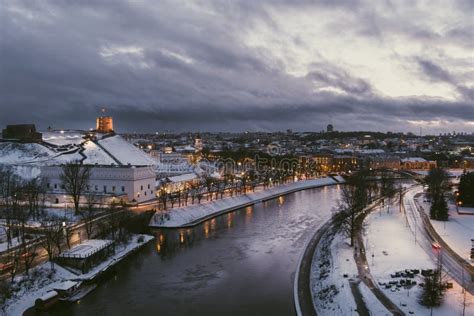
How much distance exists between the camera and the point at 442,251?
59.2 ft

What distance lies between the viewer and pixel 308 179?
171ft

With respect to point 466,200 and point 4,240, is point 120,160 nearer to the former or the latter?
point 4,240

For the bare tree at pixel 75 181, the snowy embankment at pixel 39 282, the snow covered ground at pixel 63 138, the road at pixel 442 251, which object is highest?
the snow covered ground at pixel 63 138

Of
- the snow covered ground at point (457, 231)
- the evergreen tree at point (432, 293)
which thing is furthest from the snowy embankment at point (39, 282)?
the snow covered ground at point (457, 231)

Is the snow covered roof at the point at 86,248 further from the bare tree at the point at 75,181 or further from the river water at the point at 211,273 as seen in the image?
the bare tree at the point at 75,181

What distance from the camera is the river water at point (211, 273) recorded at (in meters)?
14.1

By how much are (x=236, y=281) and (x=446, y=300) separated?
6.81 metres

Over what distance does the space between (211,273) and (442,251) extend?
29.6ft

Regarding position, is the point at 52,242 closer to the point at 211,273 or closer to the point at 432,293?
the point at 211,273

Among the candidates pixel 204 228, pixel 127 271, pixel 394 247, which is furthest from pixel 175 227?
pixel 394 247

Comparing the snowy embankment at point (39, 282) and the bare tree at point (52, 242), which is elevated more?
the bare tree at point (52, 242)

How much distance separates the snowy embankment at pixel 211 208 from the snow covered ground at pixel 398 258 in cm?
989

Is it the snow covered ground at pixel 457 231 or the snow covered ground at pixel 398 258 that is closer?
the snow covered ground at pixel 398 258

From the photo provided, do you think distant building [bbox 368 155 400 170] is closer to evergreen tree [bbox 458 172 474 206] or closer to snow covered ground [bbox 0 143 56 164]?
evergreen tree [bbox 458 172 474 206]
